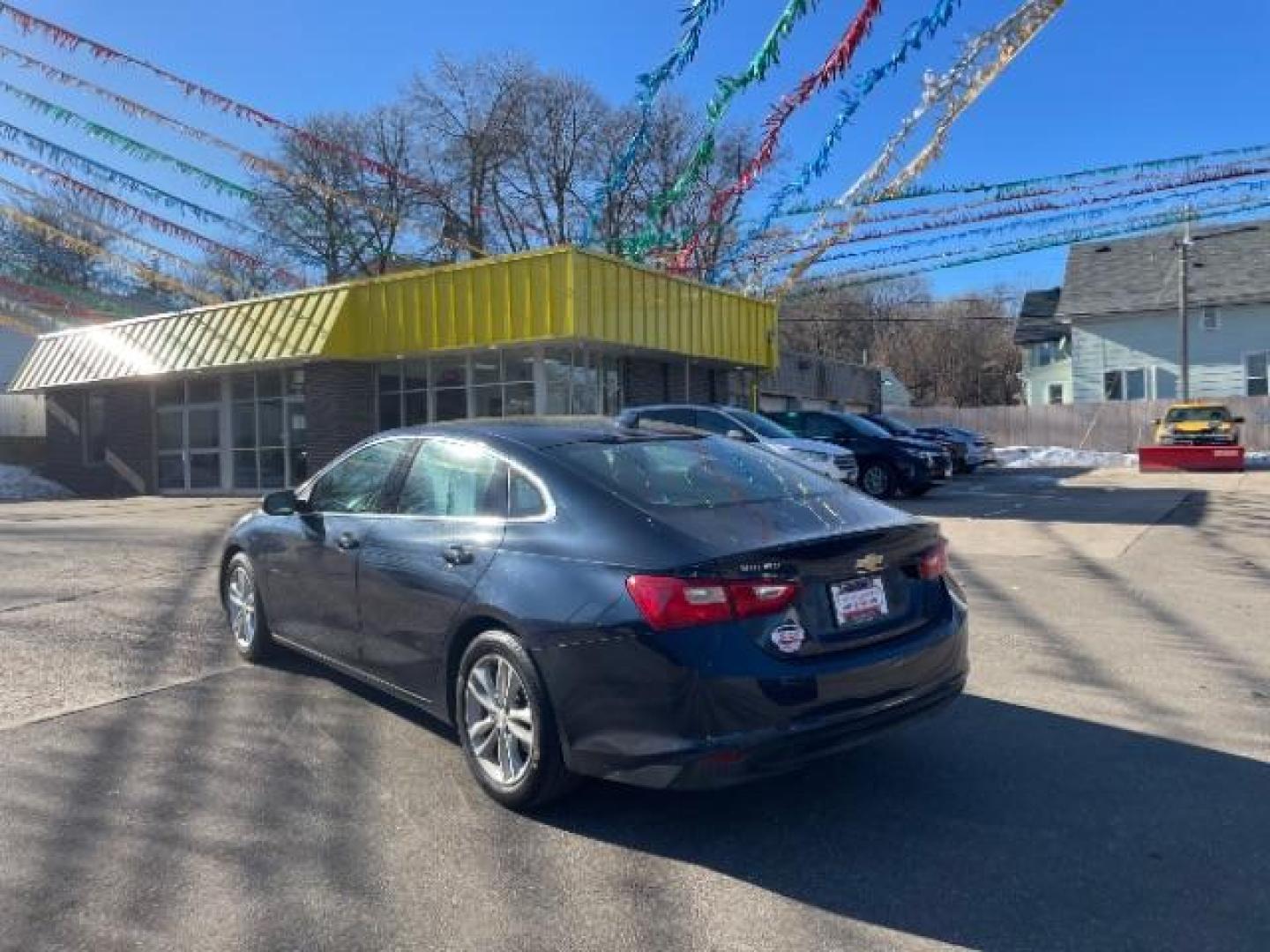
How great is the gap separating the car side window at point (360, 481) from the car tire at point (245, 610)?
0.88 m

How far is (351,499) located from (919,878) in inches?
127

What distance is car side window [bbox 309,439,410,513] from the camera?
194 inches

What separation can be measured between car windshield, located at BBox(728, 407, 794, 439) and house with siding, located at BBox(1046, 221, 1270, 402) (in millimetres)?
28879

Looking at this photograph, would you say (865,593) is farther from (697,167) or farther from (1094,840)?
(697,167)

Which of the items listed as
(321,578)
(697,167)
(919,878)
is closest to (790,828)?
(919,878)

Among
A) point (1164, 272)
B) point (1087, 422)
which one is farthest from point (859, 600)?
point (1164, 272)

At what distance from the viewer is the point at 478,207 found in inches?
1446

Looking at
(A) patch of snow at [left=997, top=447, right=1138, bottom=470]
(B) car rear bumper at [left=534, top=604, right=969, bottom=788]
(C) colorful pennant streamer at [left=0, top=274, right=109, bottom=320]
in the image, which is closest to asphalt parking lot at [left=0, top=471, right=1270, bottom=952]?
(B) car rear bumper at [left=534, top=604, right=969, bottom=788]

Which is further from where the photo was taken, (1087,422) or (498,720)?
(1087,422)

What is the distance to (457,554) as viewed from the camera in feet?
Result: 13.4

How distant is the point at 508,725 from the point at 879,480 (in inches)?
562

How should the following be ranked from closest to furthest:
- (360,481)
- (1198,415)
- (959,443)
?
(360,481)
(959,443)
(1198,415)

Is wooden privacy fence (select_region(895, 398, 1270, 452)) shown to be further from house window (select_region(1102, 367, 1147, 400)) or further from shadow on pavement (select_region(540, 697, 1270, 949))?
shadow on pavement (select_region(540, 697, 1270, 949))

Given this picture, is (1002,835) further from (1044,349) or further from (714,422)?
(1044,349)
